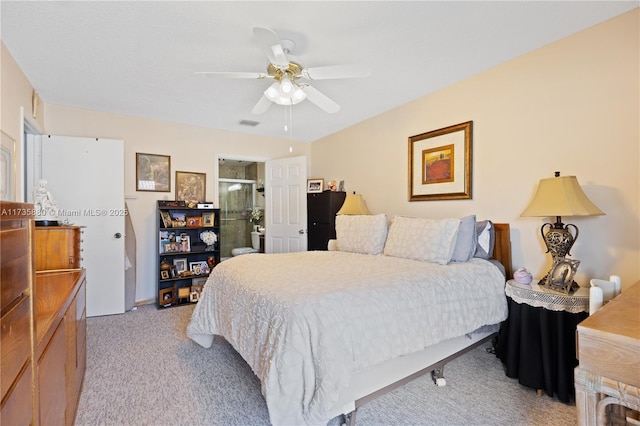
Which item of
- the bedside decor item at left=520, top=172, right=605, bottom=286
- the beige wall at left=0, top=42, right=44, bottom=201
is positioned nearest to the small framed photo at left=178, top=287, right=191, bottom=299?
the beige wall at left=0, top=42, right=44, bottom=201

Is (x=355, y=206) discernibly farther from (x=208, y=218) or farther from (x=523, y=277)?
(x=208, y=218)

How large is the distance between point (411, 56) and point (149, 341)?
344 centimetres

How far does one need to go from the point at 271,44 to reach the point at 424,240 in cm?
190

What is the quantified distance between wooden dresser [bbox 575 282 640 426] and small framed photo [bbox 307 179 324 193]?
→ 382 cm

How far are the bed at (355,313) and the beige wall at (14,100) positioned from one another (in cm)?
201

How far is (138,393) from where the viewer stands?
6.28 ft

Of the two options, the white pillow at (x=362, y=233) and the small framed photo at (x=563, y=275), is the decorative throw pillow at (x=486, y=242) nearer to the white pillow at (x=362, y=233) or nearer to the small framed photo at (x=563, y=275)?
the small framed photo at (x=563, y=275)

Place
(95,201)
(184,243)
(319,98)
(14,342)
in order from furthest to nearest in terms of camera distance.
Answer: (184,243) → (95,201) → (319,98) → (14,342)

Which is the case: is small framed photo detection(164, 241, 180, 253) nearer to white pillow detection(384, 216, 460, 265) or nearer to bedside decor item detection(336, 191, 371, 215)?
bedside decor item detection(336, 191, 371, 215)

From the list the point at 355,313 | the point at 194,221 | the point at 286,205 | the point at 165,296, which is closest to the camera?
the point at 355,313

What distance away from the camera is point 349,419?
64.7 inches

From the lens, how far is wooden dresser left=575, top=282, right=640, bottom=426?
0.80m

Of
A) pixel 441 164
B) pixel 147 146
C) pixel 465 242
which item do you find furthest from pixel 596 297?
pixel 147 146

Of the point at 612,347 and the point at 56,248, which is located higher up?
the point at 56,248
